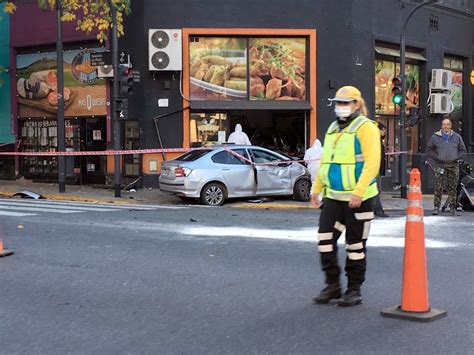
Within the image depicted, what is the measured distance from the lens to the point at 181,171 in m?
14.6

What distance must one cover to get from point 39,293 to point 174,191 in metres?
9.04

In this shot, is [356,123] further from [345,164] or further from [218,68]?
[218,68]

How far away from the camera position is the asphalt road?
14.7ft

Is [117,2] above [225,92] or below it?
above

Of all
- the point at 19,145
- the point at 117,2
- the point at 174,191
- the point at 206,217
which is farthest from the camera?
the point at 19,145

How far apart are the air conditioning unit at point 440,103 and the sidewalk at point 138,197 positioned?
511 centimetres

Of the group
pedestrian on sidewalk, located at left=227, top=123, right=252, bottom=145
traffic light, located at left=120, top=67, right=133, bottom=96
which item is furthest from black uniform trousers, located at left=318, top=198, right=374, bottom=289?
pedestrian on sidewalk, located at left=227, top=123, right=252, bottom=145

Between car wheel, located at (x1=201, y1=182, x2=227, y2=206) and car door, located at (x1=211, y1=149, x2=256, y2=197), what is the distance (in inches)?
7.2

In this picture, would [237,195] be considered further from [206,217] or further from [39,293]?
[39,293]

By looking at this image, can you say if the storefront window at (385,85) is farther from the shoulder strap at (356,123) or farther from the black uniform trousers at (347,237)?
the black uniform trousers at (347,237)

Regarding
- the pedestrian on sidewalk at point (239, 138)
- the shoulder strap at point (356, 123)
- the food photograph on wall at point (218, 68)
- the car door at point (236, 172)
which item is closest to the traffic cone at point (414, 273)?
the shoulder strap at point (356, 123)

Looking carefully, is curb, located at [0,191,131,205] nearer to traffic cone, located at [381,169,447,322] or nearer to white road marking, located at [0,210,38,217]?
white road marking, located at [0,210,38,217]

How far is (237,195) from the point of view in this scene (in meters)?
15.2

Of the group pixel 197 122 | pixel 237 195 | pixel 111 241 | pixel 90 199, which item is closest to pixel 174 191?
pixel 237 195
